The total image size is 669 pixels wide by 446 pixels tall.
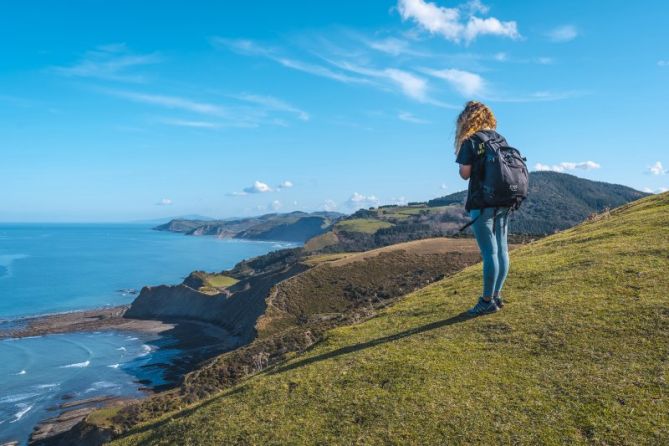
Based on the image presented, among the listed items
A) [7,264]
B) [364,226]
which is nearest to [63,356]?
[364,226]

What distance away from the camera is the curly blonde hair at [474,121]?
30.0 feet

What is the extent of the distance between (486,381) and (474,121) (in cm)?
491

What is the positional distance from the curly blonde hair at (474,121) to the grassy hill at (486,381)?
3755 millimetres

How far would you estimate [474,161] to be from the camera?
343 inches

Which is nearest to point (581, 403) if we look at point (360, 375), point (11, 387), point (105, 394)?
point (360, 375)

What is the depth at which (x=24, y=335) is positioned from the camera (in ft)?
249

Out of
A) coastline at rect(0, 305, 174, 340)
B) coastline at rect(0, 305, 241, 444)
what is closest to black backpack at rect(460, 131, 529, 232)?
coastline at rect(0, 305, 241, 444)

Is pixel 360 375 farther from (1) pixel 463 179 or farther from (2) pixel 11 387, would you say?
(2) pixel 11 387

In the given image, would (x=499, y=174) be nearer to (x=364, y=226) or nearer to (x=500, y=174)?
(x=500, y=174)

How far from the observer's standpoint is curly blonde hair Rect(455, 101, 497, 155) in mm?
9156

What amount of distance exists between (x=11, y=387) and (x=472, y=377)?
196 ft

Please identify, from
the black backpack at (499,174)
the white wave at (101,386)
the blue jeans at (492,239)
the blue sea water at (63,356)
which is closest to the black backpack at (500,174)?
the black backpack at (499,174)

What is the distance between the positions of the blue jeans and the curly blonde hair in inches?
54.7

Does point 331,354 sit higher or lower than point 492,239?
lower
